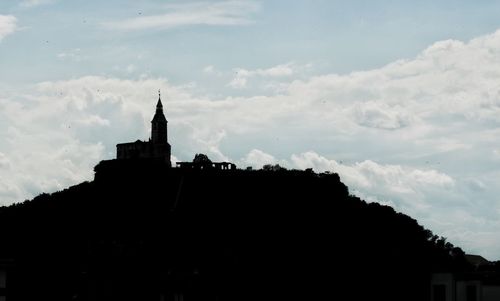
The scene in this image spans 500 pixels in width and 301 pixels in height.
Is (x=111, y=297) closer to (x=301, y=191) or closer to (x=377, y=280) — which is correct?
(x=377, y=280)

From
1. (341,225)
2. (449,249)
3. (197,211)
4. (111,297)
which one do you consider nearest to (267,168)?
(341,225)

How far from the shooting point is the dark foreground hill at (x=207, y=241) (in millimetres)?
84938

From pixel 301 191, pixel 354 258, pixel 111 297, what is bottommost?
pixel 111 297

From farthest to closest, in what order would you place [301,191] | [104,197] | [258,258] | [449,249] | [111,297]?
[449,249]
[301,191]
[104,197]
[258,258]
[111,297]

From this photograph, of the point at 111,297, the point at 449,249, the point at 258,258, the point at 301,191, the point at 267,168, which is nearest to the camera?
the point at 111,297

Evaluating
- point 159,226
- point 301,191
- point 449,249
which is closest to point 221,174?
point 301,191

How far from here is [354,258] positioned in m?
102

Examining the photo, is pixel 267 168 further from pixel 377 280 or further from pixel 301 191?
pixel 377 280

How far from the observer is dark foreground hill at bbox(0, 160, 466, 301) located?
84.9 m

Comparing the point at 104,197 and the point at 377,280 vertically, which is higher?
the point at 104,197

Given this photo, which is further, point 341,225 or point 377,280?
point 341,225

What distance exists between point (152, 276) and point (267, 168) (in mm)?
50189

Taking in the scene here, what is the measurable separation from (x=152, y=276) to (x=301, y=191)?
4043cm

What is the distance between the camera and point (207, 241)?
299ft
